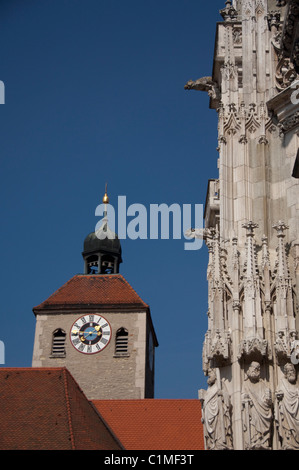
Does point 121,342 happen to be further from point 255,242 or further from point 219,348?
point 219,348

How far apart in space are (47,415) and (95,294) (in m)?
15.4

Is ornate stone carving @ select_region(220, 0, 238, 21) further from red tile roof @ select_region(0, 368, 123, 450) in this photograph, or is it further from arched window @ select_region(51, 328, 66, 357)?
arched window @ select_region(51, 328, 66, 357)

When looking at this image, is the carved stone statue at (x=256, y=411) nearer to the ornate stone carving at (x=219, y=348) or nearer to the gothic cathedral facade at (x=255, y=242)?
the gothic cathedral facade at (x=255, y=242)

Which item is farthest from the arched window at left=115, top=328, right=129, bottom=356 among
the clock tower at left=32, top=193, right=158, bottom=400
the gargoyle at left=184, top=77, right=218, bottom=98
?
the gargoyle at left=184, top=77, right=218, bottom=98

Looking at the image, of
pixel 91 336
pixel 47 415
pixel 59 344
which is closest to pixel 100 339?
pixel 91 336

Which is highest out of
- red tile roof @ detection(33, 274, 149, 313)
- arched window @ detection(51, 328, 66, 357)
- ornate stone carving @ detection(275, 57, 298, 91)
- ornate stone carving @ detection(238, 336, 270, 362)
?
red tile roof @ detection(33, 274, 149, 313)

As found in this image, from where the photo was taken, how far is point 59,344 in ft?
141

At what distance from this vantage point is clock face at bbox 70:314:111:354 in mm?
42500

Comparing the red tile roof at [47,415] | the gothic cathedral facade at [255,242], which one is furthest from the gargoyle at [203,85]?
the red tile roof at [47,415]

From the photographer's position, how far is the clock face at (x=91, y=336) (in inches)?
1673

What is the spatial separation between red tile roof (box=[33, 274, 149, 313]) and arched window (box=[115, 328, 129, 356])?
56.8 inches

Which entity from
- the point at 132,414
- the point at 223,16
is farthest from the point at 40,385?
the point at 223,16

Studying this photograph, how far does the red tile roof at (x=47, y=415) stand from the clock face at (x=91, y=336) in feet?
26.0

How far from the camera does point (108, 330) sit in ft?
141
